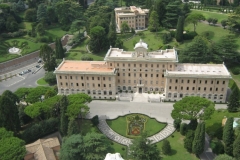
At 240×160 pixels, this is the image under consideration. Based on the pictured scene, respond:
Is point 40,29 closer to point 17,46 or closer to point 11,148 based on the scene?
point 17,46

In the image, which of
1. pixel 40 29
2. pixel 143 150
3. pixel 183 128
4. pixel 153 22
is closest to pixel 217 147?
pixel 183 128

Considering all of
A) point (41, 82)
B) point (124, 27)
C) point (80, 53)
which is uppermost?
point (124, 27)

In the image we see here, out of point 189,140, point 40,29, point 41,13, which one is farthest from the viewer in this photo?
point 41,13

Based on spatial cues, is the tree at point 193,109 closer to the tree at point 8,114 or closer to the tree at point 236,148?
the tree at point 236,148

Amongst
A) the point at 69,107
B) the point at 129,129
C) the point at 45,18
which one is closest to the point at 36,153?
the point at 69,107

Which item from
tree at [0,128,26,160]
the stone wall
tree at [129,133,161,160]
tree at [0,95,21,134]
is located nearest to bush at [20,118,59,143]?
tree at [0,95,21,134]

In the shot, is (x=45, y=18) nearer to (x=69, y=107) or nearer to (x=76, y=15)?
(x=76, y=15)

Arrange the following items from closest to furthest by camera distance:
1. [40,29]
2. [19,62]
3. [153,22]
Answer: [19,62] → [153,22] → [40,29]
